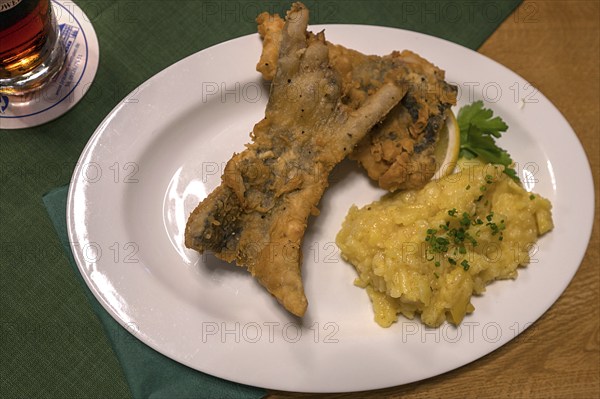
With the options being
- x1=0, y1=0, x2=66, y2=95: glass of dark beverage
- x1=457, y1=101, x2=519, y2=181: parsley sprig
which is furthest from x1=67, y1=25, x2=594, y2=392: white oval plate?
x1=0, y1=0, x2=66, y2=95: glass of dark beverage

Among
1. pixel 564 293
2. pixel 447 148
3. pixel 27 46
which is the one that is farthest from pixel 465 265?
pixel 27 46

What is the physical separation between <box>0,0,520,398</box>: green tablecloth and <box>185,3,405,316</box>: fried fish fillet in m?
0.61

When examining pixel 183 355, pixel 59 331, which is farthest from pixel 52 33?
pixel 183 355

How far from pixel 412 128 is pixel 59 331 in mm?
2051

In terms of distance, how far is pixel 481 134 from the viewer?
3236mm

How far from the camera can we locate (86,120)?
3.21 metres

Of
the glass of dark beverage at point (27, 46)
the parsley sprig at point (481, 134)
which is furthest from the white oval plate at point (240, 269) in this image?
the glass of dark beverage at point (27, 46)

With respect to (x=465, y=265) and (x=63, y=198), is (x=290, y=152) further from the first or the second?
(x=63, y=198)

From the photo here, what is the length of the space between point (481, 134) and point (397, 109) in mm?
511

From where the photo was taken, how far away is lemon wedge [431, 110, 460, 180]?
3.14 m

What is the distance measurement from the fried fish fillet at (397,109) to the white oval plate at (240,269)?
0.21 metres

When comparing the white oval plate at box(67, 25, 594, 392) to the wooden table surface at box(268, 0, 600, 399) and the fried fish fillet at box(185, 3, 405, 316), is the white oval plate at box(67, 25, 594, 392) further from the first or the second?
the fried fish fillet at box(185, 3, 405, 316)

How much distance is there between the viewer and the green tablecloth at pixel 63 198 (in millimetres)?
2878

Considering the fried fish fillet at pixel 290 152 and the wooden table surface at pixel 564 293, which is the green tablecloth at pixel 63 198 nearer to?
the wooden table surface at pixel 564 293
